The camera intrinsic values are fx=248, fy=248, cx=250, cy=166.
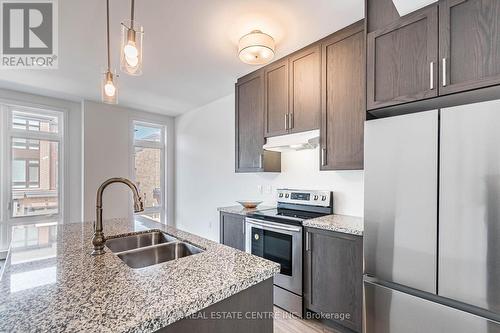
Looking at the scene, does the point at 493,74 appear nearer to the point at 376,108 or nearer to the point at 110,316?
the point at 376,108

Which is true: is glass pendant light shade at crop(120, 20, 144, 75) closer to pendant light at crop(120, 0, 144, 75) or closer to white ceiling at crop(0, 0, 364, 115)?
pendant light at crop(120, 0, 144, 75)

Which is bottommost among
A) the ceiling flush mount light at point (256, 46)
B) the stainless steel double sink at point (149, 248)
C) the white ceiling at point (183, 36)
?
the stainless steel double sink at point (149, 248)

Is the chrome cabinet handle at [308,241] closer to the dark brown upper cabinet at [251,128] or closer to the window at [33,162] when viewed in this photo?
the dark brown upper cabinet at [251,128]

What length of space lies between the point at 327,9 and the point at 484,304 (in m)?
2.15

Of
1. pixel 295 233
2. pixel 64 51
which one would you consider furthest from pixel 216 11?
pixel 295 233

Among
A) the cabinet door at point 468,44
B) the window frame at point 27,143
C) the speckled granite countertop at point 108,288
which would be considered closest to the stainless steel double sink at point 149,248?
the speckled granite countertop at point 108,288

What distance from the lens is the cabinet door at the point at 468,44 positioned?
1.28 metres

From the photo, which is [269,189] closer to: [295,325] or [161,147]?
[295,325]

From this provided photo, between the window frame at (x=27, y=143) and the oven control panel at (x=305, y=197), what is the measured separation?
12.8 feet

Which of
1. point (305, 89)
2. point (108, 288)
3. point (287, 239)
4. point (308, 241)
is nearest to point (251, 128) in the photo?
point (305, 89)

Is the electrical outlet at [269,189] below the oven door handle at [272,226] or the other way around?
the other way around

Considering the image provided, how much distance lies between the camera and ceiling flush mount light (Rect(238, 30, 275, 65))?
2191 mm

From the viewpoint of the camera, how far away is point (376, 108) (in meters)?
1.71

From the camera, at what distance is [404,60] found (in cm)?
159
